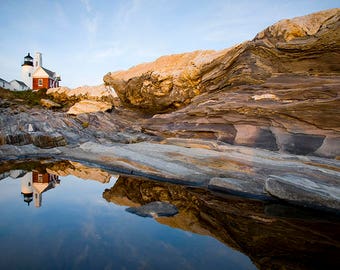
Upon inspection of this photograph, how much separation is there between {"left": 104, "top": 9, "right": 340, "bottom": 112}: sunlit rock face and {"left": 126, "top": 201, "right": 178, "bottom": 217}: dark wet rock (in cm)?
996

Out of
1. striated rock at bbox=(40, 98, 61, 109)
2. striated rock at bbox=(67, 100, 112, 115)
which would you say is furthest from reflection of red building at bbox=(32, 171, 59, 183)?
striated rock at bbox=(40, 98, 61, 109)

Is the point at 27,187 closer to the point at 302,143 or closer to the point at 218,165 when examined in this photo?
the point at 218,165

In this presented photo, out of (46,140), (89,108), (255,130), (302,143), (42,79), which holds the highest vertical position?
(42,79)

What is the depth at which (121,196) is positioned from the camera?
401 inches

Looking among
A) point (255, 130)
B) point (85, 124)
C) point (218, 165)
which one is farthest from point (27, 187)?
point (85, 124)

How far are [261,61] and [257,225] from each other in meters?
10.6

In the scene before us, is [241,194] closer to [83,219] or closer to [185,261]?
[185,261]

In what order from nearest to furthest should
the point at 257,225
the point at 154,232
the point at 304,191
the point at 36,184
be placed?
the point at 154,232 → the point at 257,225 → the point at 304,191 → the point at 36,184

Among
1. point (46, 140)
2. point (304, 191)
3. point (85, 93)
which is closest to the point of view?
point (304, 191)

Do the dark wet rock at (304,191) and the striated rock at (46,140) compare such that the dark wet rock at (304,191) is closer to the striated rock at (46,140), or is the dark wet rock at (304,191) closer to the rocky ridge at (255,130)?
the rocky ridge at (255,130)

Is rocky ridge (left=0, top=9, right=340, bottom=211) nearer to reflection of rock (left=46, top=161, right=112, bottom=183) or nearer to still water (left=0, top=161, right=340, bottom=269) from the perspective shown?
reflection of rock (left=46, top=161, right=112, bottom=183)

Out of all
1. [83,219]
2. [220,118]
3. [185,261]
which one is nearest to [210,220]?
[185,261]

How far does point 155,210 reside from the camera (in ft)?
27.2

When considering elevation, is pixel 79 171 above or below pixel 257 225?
below
